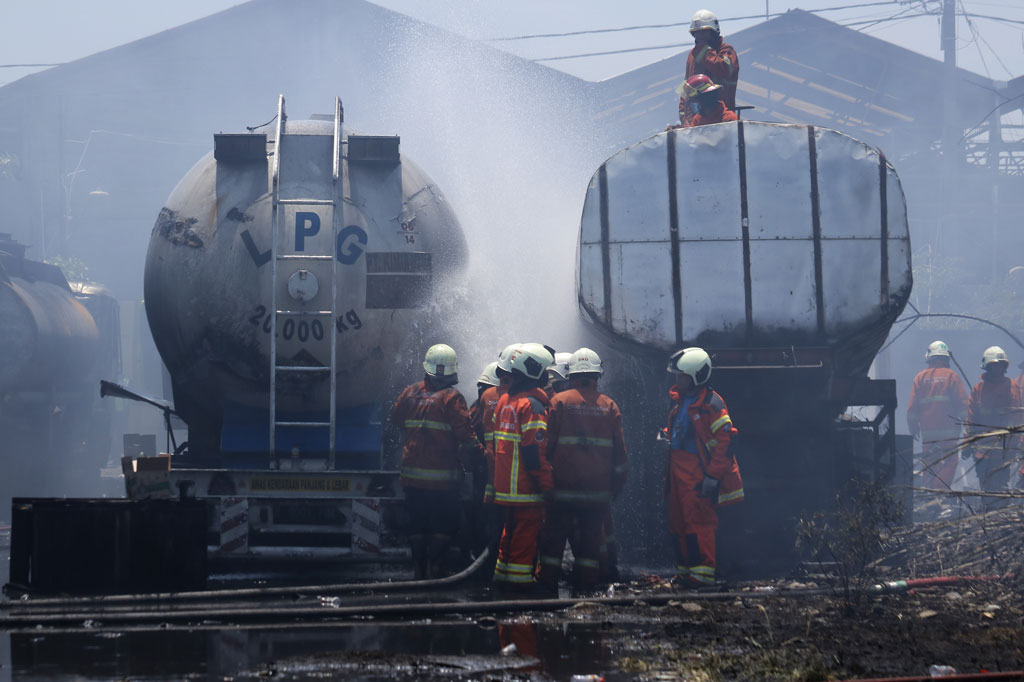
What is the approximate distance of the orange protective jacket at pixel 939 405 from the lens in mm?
13758

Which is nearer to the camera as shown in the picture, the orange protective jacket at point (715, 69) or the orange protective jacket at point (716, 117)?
the orange protective jacket at point (716, 117)

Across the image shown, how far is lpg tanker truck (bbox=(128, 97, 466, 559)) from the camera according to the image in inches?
295

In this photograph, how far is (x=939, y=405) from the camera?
13883 millimetres

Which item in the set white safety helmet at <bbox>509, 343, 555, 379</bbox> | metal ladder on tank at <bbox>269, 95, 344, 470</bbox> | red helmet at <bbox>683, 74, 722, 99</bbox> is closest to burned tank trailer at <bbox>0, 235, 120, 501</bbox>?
metal ladder on tank at <bbox>269, 95, 344, 470</bbox>

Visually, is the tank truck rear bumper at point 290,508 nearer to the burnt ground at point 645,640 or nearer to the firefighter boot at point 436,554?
the firefighter boot at point 436,554

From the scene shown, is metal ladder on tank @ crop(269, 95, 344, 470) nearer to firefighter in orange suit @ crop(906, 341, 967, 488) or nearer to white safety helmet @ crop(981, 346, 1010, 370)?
white safety helmet @ crop(981, 346, 1010, 370)

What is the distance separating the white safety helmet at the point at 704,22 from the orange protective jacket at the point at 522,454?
13.2ft

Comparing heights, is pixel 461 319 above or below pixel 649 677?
above

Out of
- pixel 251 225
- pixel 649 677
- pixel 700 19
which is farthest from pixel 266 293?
pixel 700 19

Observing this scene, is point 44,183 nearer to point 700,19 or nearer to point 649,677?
point 700,19

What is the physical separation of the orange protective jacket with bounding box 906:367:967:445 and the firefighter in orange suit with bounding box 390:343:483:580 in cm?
787

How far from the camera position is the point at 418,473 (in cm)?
773

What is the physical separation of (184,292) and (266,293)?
633mm

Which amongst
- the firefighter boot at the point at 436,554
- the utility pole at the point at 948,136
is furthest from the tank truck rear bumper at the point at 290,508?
the utility pole at the point at 948,136
